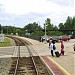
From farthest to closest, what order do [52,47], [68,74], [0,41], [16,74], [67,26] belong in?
1. [67,26]
2. [0,41]
3. [52,47]
4. [16,74]
5. [68,74]

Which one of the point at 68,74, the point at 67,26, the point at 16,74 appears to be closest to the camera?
the point at 68,74

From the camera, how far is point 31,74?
17297mm

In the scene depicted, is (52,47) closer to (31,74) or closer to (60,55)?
(60,55)

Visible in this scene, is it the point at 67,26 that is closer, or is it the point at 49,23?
the point at 49,23

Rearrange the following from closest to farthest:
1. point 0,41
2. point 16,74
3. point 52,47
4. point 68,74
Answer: point 68,74 → point 16,74 → point 52,47 → point 0,41

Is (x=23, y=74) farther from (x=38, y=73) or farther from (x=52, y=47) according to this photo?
(x=52, y=47)

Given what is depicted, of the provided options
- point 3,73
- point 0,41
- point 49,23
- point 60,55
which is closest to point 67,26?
point 49,23

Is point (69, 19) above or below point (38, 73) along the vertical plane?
above

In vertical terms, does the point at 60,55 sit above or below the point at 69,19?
below

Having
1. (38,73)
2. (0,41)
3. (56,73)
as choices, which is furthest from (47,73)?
(0,41)

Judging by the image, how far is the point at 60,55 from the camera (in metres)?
29.0

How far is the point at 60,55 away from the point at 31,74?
1198cm

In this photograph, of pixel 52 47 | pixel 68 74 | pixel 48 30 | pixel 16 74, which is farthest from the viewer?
pixel 48 30

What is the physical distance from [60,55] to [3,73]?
11841 millimetres
